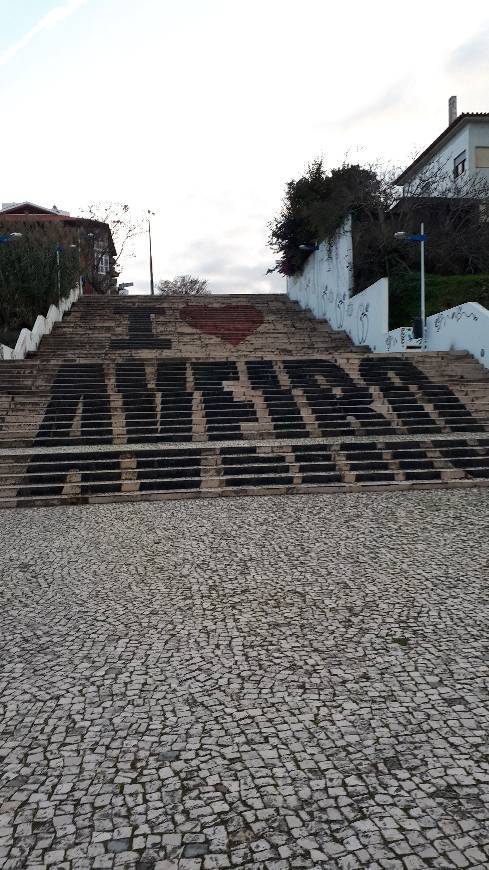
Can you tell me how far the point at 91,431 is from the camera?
37.5 ft

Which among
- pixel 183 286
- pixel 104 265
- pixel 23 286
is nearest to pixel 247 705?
pixel 23 286

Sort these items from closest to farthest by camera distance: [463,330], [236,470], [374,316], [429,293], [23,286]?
[236,470]
[463,330]
[374,316]
[23,286]
[429,293]

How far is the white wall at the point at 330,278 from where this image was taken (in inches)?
832

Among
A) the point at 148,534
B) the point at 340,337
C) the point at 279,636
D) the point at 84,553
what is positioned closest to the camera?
the point at 279,636

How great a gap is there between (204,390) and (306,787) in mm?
11151

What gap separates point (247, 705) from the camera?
3328 millimetres

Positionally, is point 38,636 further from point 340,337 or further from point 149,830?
point 340,337

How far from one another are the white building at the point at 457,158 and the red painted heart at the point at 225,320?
26.0ft

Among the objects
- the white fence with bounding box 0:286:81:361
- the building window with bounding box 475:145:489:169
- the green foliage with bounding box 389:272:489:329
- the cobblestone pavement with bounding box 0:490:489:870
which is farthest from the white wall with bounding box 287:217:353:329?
the cobblestone pavement with bounding box 0:490:489:870

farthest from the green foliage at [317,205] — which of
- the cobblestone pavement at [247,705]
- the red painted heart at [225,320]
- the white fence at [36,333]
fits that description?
the cobblestone pavement at [247,705]

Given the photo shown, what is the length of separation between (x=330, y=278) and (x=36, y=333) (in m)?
10.9

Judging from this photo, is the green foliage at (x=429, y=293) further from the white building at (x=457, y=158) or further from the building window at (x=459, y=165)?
the building window at (x=459, y=165)

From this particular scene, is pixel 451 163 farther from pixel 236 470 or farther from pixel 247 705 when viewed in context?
pixel 247 705

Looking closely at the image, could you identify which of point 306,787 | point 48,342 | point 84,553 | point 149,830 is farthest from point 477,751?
point 48,342
